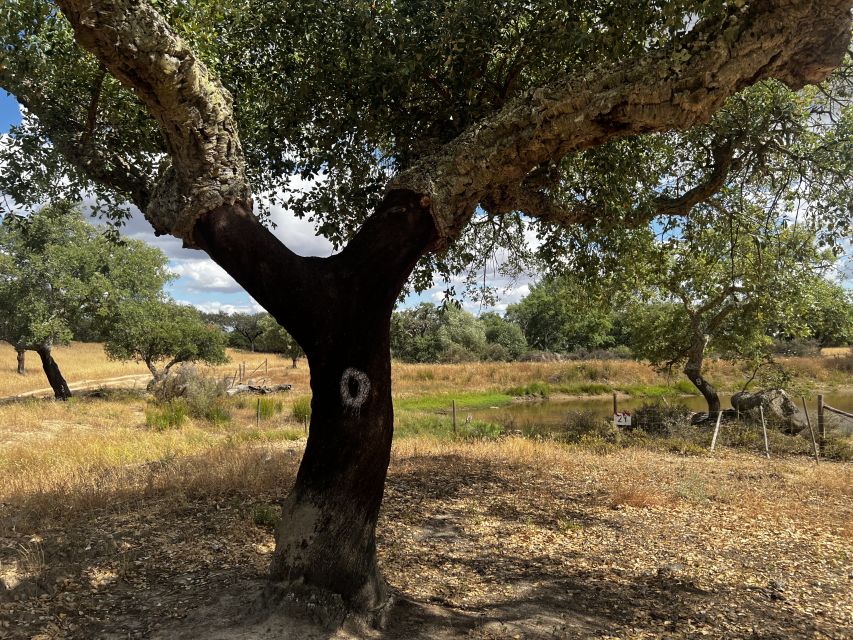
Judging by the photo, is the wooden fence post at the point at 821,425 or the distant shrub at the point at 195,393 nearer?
the wooden fence post at the point at 821,425

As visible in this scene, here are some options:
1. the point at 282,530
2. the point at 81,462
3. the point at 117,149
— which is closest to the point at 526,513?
the point at 282,530

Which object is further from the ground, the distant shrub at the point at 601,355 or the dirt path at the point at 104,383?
the distant shrub at the point at 601,355

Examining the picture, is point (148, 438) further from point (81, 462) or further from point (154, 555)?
point (154, 555)

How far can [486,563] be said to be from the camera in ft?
18.3

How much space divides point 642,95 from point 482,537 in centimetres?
491

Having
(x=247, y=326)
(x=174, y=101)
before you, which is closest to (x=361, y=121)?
(x=174, y=101)

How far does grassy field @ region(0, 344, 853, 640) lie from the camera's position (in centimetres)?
427

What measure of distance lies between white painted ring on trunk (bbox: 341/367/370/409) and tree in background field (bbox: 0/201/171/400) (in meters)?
21.8

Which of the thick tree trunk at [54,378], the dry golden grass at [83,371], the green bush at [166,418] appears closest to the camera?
the green bush at [166,418]

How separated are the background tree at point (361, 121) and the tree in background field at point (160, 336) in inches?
776

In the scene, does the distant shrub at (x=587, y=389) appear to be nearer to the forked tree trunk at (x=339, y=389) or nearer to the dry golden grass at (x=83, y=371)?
the dry golden grass at (x=83, y=371)

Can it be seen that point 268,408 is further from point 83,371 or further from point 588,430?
point 83,371

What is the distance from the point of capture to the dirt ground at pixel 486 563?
159 inches

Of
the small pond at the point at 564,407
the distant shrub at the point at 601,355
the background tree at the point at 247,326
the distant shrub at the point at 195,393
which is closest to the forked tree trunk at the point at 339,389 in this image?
the small pond at the point at 564,407
